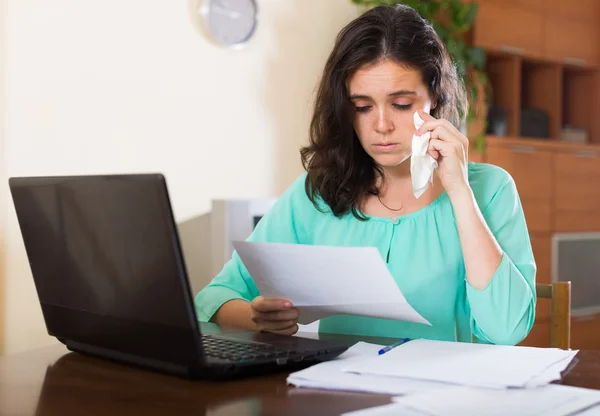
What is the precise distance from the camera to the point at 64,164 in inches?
110

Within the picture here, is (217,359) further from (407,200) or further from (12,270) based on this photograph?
(12,270)

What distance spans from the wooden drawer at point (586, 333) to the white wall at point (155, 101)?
6.09ft

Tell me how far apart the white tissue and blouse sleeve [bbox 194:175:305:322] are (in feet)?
1.31

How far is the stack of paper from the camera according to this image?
34.2 inches

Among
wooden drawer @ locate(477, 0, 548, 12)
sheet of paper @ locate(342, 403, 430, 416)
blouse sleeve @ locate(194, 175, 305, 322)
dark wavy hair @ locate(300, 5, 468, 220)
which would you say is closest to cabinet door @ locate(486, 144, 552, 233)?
wooden drawer @ locate(477, 0, 548, 12)

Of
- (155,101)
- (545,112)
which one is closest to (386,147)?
(155,101)

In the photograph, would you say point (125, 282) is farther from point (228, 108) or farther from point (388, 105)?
point (228, 108)

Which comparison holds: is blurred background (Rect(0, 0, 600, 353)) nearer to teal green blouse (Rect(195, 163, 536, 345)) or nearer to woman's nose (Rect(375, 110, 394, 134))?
teal green blouse (Rect(195, 163, 536, 345))

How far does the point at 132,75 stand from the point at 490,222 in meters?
1.78

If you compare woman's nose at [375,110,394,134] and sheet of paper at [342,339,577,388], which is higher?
woman's nose at [375,110,394,134]

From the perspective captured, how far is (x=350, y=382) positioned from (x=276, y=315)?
1.25 ft

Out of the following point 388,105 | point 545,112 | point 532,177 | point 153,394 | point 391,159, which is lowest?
point 532,177

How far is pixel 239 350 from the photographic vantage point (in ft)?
3.73

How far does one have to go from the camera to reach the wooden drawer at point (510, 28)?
13.1 ft
